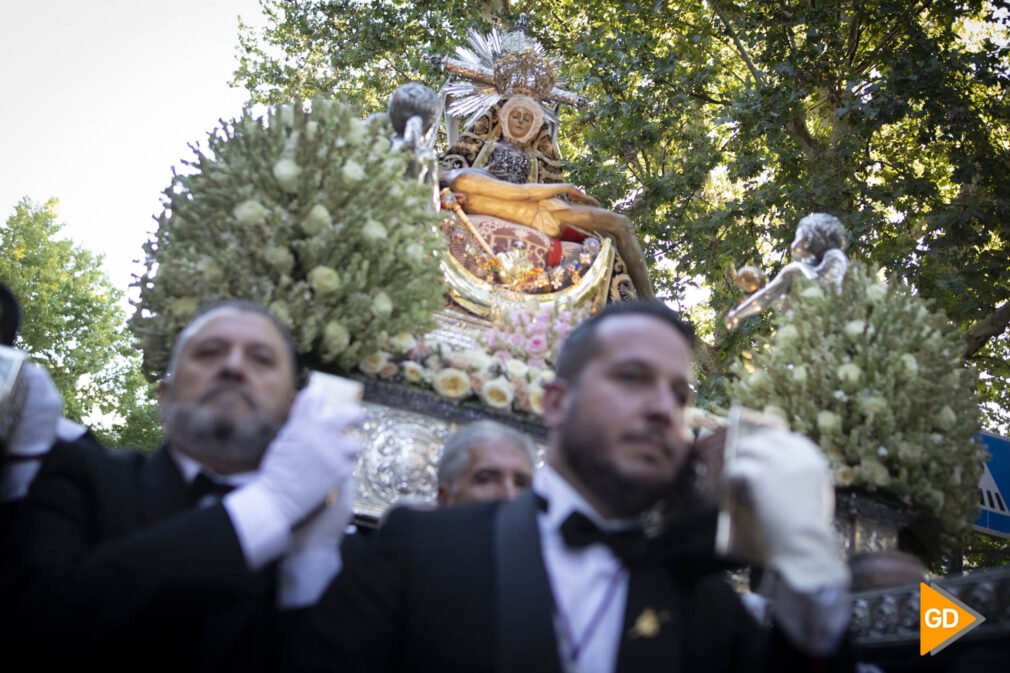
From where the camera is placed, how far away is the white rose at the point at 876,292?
6.30 metres

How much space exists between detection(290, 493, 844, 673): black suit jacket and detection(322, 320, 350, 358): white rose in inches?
93.8

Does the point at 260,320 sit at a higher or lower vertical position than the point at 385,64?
lower

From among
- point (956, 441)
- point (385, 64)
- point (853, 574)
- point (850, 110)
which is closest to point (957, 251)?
point (850, 110)

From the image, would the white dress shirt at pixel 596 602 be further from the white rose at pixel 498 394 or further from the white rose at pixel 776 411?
the white rose at pixel 776 411

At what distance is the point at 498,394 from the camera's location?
18.5ft

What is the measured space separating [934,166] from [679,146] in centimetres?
391

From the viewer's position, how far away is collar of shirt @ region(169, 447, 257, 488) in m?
2.91

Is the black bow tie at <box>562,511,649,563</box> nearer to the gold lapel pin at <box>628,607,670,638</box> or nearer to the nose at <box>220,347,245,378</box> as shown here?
the gold lapel pin at <box>628,607,670,638</box>

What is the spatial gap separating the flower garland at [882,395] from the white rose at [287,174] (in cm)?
290

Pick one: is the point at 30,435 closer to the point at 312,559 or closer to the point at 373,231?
the point at 312,559

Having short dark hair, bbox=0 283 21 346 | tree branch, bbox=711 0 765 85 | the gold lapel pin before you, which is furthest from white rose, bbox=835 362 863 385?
tree branch, bbox=711 0 765 85

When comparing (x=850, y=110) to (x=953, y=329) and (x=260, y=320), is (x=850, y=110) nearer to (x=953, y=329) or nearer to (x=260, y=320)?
(x=953, y=329)

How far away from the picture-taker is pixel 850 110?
42.7 ft

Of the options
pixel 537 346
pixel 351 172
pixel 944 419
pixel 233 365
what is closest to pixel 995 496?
pixel 944 419
